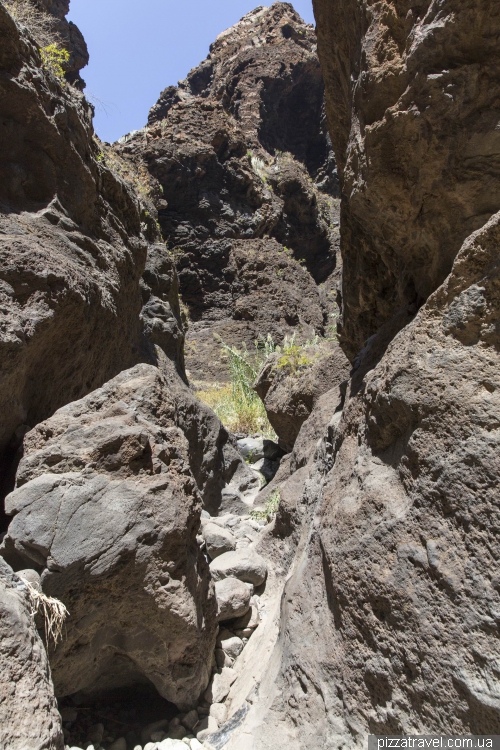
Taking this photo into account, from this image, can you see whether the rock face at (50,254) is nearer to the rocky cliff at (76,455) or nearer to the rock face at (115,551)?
the rocky cliff at (76,455)

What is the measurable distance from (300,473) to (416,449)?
2.06 metres

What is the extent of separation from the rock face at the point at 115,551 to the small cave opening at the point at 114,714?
0.07m

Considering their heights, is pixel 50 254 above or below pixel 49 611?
above

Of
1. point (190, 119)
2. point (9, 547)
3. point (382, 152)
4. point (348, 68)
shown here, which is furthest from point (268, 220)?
point (9, 547)

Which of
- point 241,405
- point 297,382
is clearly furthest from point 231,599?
point 241,405

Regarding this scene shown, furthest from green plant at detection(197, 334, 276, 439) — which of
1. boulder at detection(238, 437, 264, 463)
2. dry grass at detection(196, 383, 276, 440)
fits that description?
boulder at detection(238, 437, 264, 463)

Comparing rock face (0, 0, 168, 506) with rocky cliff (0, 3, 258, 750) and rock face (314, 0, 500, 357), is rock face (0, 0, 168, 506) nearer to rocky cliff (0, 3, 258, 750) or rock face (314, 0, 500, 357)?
rocky cliff (0, 3, 258, 750)

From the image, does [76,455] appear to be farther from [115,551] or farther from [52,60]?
[52,60]

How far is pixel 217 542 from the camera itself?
3.16 meters

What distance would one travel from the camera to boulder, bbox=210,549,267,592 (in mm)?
2844

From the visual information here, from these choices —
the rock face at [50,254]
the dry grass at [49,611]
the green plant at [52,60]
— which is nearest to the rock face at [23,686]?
the dry grass at [49,611]

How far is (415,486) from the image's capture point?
1.65 metres

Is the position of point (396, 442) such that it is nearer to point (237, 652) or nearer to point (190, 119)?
point (237, 652)

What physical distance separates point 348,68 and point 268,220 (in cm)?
1202
